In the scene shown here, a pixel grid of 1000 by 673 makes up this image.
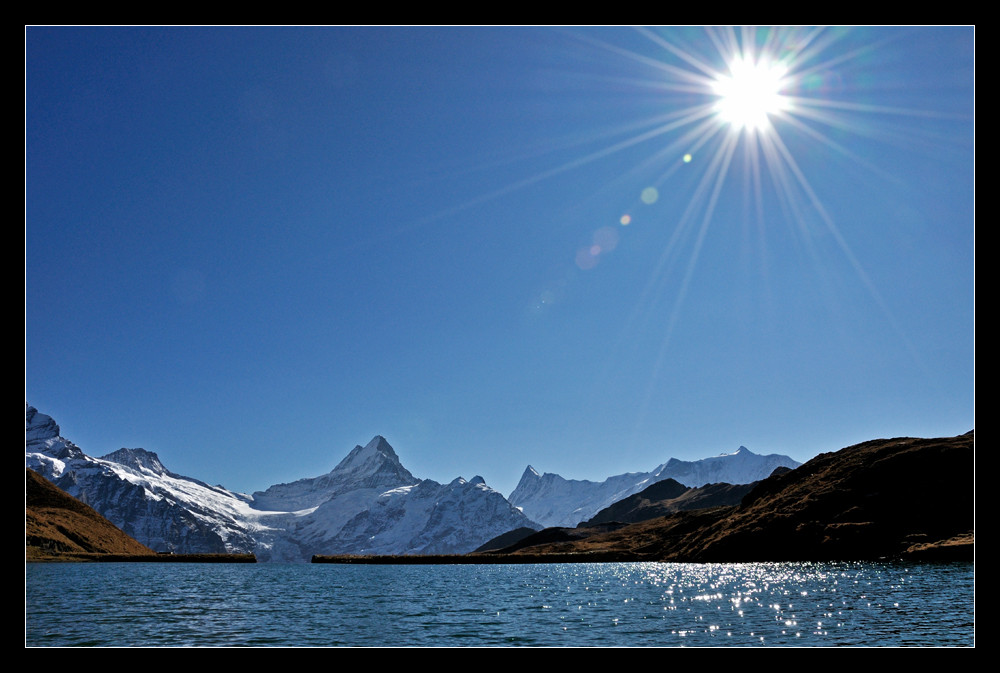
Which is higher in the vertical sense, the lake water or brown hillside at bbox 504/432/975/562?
brown hillside at bbox 504/432/975/562

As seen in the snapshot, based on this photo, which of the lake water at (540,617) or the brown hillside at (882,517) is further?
the brown hillside at (882,517)

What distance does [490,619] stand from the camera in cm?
5731

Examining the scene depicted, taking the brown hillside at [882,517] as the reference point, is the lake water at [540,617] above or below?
below

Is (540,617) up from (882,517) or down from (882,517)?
down

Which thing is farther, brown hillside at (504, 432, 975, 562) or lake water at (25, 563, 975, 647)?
brown hillside at (504, 432, 975, 562)

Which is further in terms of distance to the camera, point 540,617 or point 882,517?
point 882,517

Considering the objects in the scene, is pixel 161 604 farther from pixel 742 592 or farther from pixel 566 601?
pixel 742 592
